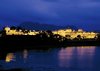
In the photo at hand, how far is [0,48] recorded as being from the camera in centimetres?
8019

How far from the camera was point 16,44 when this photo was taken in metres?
92.2

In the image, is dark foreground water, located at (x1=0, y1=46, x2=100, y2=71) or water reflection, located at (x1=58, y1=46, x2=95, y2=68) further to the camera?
water reflection, located at (x1=58, y1=46, x2=95, y2=68)

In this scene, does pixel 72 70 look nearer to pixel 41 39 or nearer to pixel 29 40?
pixel 29 40

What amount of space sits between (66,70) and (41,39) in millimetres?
67212

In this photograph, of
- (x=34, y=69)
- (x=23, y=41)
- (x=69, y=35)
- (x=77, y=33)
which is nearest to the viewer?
(x=34, y=69)

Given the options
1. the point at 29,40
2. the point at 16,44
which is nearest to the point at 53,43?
the point at 29,40

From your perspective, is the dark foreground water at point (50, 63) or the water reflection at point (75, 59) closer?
the dark foreground water at point (50, 63)

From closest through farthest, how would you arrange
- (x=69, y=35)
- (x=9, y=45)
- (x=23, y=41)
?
1. (x=9, y=45)
2. (x=23, y=41)
3. (x=69, y=35)

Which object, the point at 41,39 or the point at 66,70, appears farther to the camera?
the point at 41,39

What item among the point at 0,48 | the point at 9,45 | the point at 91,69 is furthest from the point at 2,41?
the point at 91,69

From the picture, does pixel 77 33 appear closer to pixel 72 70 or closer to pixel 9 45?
pixel 9 45

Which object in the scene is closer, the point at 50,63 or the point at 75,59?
the point at 50,63

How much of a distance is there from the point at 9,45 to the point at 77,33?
100532mm

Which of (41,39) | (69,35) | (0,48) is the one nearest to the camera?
(0,48)
